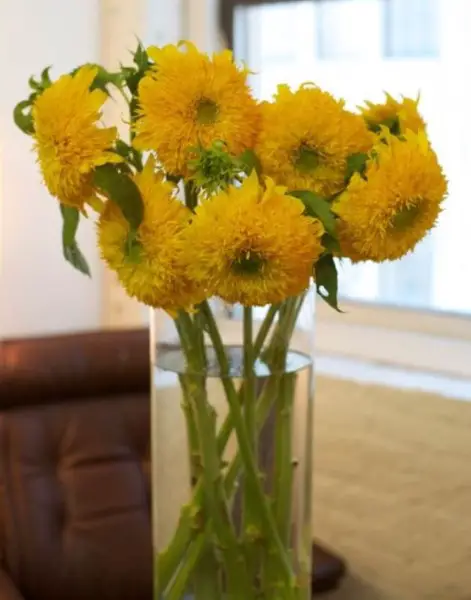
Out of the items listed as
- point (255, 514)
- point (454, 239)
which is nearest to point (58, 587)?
point (255, 514)

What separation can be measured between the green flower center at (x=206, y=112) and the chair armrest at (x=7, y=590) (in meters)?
0.92

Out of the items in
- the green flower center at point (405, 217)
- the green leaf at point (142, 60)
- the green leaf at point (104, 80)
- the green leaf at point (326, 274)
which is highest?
the green leaf at point (142, 60)

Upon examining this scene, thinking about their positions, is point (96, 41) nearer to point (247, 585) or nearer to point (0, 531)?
point (0, 531)

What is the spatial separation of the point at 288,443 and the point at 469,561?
841 mm

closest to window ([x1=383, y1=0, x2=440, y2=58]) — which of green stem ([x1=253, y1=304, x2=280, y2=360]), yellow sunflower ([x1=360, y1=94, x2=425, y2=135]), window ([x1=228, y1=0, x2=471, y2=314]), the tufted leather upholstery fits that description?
window ([x1=228, y1=0, x2=471, y2=314])

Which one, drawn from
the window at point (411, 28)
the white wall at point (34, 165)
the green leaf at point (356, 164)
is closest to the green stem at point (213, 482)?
the green leaf at point (356, 164)

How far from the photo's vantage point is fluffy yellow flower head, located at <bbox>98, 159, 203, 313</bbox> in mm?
773

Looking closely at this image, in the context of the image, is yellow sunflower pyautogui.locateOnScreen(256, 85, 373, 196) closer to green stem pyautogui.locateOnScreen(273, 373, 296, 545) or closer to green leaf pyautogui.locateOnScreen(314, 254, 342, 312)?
green leaf pyautogui.locateOnScreen(314, 254, 342, 312)

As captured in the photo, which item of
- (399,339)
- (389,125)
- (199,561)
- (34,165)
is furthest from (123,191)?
(34,165)

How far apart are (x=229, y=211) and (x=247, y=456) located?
0.27m

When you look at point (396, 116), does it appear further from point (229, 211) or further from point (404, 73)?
point (404, 73)

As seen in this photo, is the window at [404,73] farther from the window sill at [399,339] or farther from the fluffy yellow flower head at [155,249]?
the fluffy yellow flower head at [155,249]

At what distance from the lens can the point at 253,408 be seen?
2.96ft

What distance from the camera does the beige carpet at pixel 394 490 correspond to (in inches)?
64.4
